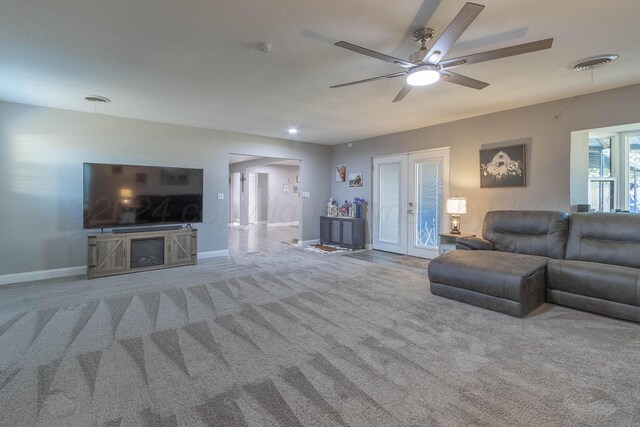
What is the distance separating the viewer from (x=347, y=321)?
2920 millimetres

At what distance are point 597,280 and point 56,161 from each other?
6995 mm

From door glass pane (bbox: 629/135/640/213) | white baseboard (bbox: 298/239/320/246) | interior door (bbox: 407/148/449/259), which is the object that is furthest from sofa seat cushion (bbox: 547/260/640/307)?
white baseboard (bbox: 298/239/320/246)

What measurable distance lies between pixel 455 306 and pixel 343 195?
474 centimetres

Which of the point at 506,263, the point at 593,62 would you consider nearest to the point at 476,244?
the point at 506,263

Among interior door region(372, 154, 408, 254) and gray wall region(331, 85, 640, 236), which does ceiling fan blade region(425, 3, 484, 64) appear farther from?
interior door region(372, 154, 408, 254)

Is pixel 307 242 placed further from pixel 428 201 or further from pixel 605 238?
pixel 605 238

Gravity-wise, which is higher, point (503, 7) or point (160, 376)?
point (503, 7)

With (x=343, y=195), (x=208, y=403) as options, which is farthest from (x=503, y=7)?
(x=343, y=195)

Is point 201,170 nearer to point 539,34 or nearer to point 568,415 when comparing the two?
point 539,34

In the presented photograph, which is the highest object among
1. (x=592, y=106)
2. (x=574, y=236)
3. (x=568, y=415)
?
(x=592, y=106)

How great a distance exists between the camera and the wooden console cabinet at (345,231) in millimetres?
6945

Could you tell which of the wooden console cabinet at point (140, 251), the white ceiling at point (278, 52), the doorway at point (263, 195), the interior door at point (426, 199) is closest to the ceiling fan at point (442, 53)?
the white ceiling at point (278, 52)

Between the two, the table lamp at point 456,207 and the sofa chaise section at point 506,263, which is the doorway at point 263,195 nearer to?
the table lamp at point 456,207

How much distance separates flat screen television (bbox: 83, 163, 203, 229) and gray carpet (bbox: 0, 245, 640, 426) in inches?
54.1
